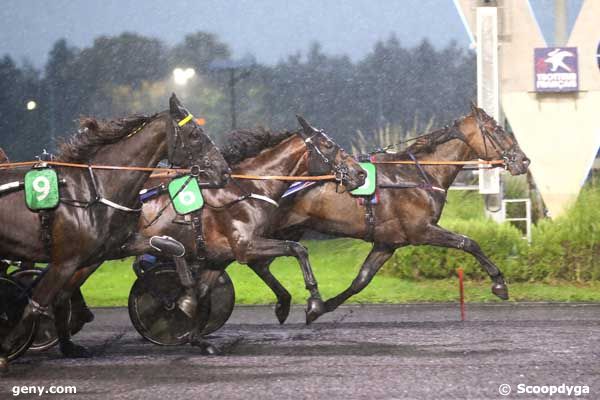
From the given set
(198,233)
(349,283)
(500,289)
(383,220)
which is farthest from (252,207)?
(349,283)

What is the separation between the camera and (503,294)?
35.6ft

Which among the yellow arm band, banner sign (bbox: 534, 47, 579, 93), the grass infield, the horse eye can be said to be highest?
banner sign (bbox: 534, 47, 579, 93)

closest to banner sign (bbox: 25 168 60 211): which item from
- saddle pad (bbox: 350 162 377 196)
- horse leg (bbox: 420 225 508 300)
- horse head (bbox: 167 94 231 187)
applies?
horse head (bbox: 167 94 231 187)

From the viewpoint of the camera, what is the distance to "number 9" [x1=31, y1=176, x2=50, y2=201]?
838cm

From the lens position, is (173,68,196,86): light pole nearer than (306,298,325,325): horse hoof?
No

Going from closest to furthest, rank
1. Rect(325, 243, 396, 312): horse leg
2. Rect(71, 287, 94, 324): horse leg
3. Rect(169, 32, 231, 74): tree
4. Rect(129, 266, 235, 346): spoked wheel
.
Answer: Rect(129, 266, 235, 346): spoked wheel, Rect(71, 287, 94, 324): horse leg, Rect(325, 243, 396, 312): horse leg, Rect(169, 32, 231, 74): tree

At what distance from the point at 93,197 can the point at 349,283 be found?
6.86 metres

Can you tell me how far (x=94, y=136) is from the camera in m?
8.69

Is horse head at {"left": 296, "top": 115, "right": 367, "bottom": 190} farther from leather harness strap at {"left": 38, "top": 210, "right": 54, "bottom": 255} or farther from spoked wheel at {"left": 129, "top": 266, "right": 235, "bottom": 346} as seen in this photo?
leather harness strap at {"left": 38, "top": 210, "right": 54, "bottom": 255}

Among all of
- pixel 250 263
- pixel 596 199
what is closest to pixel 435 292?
pixel 596 199

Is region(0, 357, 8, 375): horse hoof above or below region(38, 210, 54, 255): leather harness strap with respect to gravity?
below

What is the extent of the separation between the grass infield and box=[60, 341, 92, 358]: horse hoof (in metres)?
4.54

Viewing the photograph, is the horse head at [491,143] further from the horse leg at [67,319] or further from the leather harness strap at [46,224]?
the leather harness strap at [46,224]

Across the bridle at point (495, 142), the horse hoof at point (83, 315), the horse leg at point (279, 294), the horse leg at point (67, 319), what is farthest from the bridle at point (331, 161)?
the horse hoof at point (83, 315)
